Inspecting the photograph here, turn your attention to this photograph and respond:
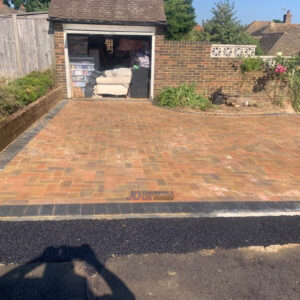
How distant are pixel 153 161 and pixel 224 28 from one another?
28.7 meters

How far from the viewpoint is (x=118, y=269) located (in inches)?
101

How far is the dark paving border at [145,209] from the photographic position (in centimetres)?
331

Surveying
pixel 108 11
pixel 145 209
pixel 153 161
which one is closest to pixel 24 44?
pixel 108 11

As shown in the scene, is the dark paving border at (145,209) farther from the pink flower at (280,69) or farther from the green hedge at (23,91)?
the pink flower at (280,69)

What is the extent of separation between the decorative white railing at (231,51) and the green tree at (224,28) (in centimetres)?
2104

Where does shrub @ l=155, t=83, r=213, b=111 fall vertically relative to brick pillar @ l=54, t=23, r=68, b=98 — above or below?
below

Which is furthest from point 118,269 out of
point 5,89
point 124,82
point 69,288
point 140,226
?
point 124,82

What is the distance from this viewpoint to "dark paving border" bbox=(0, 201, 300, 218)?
10.8 ft

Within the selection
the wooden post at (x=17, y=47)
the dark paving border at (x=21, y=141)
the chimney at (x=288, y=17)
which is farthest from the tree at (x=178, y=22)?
the chimney at (x=288, y=17)

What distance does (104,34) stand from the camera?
9.88 metres

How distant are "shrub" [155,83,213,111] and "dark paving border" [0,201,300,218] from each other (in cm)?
619

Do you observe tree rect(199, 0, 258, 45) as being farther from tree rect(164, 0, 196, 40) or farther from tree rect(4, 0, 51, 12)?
→ tree rect(4, 0, 51, 12)

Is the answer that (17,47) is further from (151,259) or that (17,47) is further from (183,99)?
(151,259)

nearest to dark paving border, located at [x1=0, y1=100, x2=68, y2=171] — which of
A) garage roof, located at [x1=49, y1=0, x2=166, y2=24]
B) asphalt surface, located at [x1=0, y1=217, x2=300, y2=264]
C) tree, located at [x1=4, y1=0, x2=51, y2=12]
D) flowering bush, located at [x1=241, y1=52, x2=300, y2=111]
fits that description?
asphalt surface, located at [x1=0, y1=217, x2=300, y2=264]
